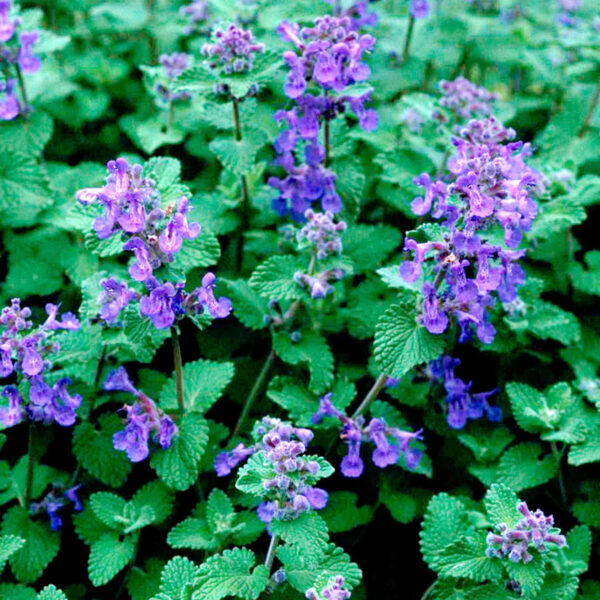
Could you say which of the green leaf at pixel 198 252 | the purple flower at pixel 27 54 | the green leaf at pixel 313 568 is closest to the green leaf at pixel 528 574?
the green leaf at pixel 313 568

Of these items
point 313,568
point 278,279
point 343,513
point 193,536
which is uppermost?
point 278,279

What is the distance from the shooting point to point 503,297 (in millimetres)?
2518

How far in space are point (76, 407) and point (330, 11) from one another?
2334 mm

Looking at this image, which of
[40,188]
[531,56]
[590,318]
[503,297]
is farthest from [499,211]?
[531,56]

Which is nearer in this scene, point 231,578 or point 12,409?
point 231,578

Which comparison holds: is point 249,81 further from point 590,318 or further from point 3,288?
point 590,318

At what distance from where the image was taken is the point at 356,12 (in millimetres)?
3705

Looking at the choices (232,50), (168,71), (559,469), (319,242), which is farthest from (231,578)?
(168,71)

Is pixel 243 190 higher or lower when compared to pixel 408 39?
lower

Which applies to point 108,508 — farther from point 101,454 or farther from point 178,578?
point 178,578

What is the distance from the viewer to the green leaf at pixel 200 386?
8.61 feet

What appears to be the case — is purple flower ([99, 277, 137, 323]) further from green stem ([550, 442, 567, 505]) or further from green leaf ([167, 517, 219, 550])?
green stem ([550, 442, 567, 505])

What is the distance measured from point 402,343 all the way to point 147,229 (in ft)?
2.71

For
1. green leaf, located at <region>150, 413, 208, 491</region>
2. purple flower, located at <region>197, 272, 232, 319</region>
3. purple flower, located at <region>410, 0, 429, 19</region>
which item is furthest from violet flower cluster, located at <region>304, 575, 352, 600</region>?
purple flower, located at <region>410, 0, 429, 19</region>
